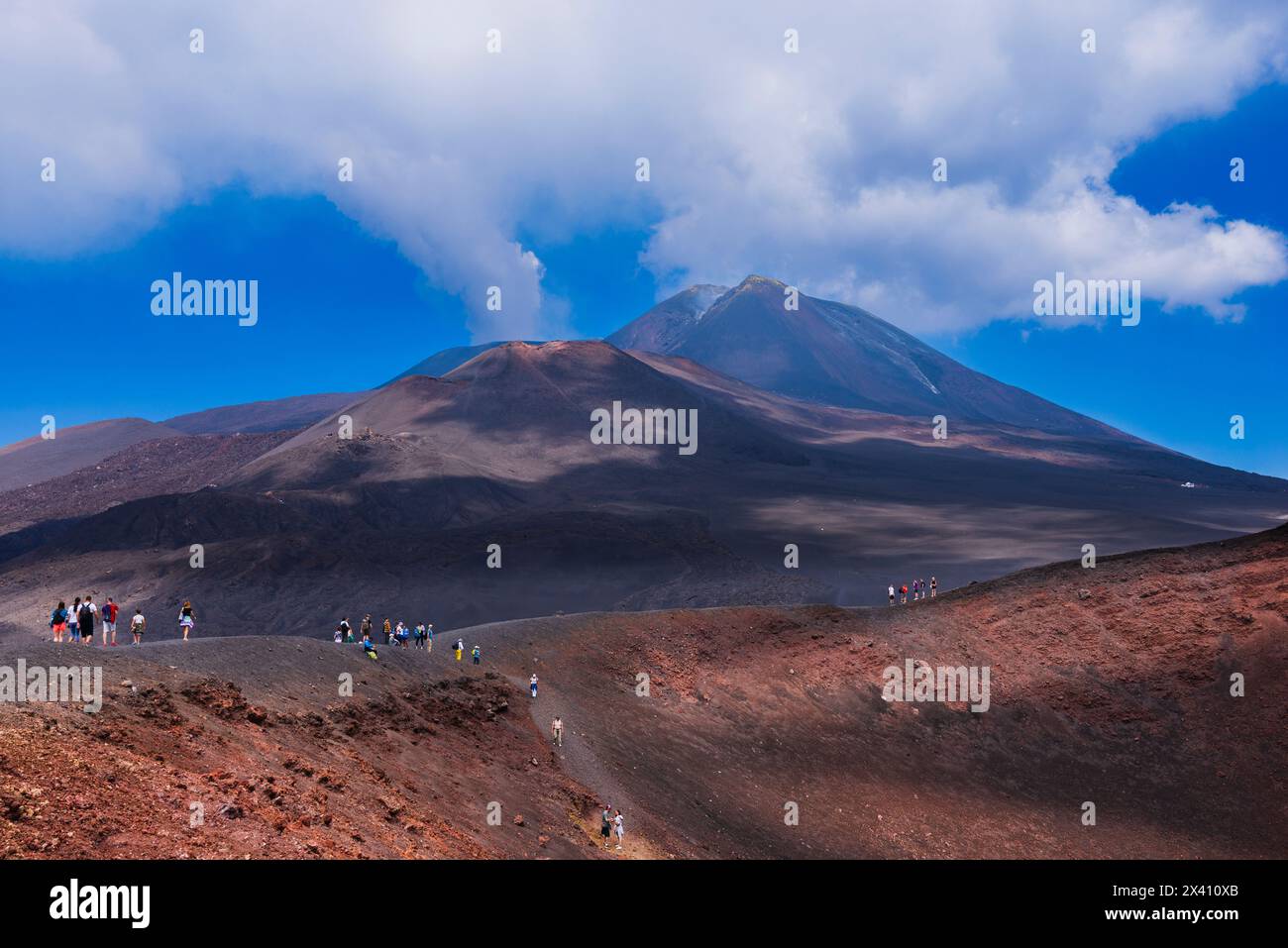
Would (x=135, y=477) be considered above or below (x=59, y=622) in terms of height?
above

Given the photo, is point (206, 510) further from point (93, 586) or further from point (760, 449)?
point (760, 449)

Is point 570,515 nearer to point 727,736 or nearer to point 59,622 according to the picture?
point 727,736

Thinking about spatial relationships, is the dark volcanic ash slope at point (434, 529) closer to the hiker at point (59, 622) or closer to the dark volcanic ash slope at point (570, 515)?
the dark volcanic ash slope at point (570, 515)

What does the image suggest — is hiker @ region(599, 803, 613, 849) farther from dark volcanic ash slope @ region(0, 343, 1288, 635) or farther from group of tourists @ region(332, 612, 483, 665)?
dark volcanic ash slope @ region(0, 343, 1288, 635)

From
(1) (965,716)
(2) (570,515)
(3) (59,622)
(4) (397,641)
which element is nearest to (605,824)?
(3) (59,622)

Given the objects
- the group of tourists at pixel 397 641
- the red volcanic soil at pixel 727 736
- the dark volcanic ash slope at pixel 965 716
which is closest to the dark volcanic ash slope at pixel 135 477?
the group of tourists at pixel 397 641

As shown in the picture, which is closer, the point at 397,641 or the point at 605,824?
the point at 605,824

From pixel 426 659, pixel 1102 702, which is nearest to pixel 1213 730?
pixel 1102 702
